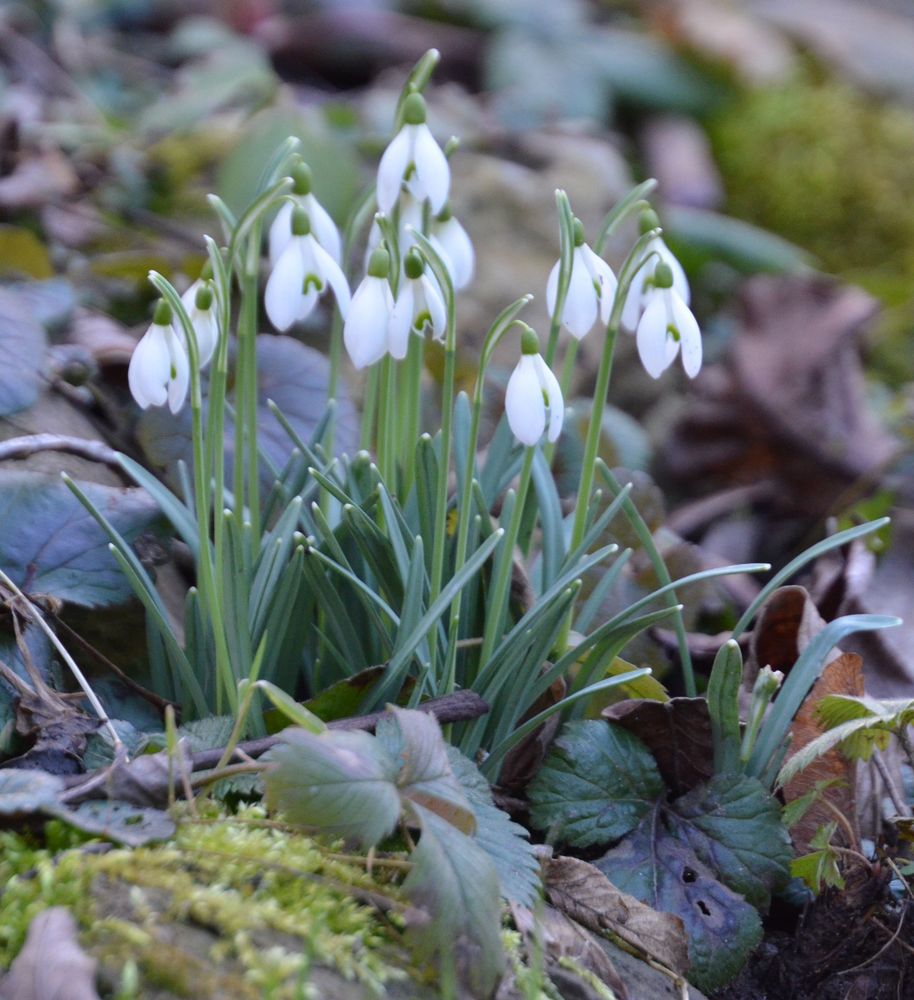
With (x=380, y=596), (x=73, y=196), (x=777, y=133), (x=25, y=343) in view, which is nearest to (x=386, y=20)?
(x=777, y=133)

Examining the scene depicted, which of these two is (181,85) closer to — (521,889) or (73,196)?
(73,196)

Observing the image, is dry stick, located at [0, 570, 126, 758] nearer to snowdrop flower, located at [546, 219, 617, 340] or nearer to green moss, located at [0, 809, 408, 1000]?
green moss, located at [0, 809, 408, 1000]

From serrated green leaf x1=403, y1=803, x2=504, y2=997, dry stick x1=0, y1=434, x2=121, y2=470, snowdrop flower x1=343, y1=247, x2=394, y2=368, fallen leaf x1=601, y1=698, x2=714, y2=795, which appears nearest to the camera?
serrated green leaf x1=403, y1=803, x2=504, y2=997

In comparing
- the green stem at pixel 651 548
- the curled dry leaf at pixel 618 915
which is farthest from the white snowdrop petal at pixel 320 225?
the curled dry leaf at pixel 618 915

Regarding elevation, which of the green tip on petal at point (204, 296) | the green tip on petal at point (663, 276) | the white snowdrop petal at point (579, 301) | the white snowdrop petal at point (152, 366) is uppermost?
the green tip on petal at point (663, 276)

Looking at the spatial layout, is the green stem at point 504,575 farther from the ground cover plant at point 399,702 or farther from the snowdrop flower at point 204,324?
the snowdrop flower at point 204,324

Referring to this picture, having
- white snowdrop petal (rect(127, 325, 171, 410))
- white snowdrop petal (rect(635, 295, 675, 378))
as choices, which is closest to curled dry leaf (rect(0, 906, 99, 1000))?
white snowdrop petal (rect(127, 325, 171, 410))
